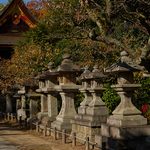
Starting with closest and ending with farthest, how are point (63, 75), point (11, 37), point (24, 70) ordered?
point (63, 75), point (24, 70), point (11, 37)

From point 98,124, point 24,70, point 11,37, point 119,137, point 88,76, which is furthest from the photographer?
point 11,37

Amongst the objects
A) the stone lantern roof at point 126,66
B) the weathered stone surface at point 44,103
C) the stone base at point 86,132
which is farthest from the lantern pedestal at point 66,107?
the stone lantern roof at point 126,66

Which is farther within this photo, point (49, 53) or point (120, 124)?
point (49, 53)

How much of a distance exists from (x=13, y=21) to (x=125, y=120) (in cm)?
2074

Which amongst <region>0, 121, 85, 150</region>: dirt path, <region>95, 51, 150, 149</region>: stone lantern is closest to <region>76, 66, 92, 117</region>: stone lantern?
<region>0, 121, 85, 150</region>: dirt path

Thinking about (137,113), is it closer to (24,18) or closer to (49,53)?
(49,53)

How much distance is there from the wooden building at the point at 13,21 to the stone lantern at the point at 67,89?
15016mm

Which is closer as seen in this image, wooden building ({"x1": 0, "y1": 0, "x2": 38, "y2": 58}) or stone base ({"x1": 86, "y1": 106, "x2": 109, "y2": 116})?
stone base ({"x1": 86, "y1": 106, "x2": 109, "y2": 116})

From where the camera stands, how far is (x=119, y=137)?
7145mm

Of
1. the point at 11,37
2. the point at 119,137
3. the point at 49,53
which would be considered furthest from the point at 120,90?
the point at 11,37

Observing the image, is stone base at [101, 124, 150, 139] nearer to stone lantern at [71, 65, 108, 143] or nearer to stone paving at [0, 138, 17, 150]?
stone lantern at [71, 65, 108, 143]

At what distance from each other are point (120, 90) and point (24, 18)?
19876 mm

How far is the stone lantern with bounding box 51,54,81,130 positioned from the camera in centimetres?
1017

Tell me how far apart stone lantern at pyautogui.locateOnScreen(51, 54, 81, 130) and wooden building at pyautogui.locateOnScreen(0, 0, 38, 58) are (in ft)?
49.3
